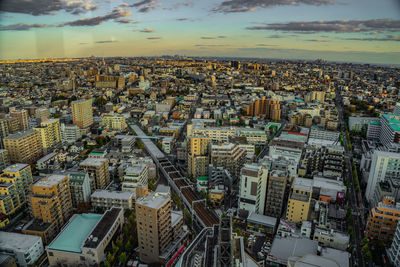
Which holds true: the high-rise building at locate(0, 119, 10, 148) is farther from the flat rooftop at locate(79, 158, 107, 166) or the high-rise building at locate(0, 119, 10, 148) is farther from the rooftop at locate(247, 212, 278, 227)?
the rooftop at locate(247, 212, 278, 227)

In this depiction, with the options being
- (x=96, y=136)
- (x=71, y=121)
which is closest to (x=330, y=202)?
(x=96, y=136)

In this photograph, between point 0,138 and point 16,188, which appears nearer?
point 16,188

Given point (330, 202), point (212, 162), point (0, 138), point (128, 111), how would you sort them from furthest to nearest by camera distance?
point (128, 111), point (0, 138), point (212, 162), point (330, 202)

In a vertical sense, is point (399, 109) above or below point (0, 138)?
above

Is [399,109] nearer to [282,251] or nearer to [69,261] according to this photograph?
[282,251]

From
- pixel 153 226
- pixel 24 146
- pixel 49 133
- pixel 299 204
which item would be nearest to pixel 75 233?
pixel 153 226

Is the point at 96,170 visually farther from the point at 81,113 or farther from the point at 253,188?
the point at 81,113

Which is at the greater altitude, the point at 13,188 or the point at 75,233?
the point at 13,188
